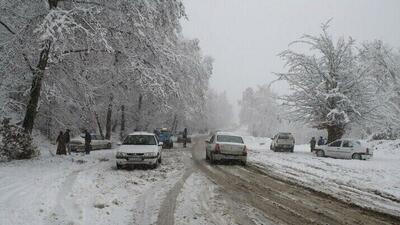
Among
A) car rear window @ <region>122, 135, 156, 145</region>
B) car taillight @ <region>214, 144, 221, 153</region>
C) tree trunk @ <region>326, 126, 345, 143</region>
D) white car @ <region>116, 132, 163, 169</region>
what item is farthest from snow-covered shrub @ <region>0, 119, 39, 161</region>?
tree trunk @ <region>326, 126, 345, 143</region>

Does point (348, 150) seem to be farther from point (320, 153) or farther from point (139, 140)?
point (139, 140)

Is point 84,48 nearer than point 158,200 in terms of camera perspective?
No

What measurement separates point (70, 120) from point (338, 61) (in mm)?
22908

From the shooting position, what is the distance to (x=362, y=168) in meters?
20.9

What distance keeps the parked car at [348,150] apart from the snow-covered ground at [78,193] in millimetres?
15454

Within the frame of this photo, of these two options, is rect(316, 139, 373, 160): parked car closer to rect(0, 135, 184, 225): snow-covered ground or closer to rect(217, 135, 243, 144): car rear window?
rect(217, 135, 243, 144): car rear window

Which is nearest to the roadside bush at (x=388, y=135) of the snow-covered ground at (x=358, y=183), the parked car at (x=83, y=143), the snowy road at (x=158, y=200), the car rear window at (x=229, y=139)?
the snow-covered ground at (x=358, y=183)

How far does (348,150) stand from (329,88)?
754cm

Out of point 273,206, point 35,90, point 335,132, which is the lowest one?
point 273,206

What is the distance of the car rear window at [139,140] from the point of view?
19.1m

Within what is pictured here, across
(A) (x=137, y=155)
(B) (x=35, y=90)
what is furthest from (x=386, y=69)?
(B) (x=35, y=90)

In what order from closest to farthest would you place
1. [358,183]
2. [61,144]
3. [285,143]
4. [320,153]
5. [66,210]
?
[66,210], [358,183], [61,144], [320,153], [285,143]

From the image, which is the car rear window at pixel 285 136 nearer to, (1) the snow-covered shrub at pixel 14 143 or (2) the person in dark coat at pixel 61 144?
(2) the person in dark coat at pixel 61 144

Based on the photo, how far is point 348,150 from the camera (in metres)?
28.0
